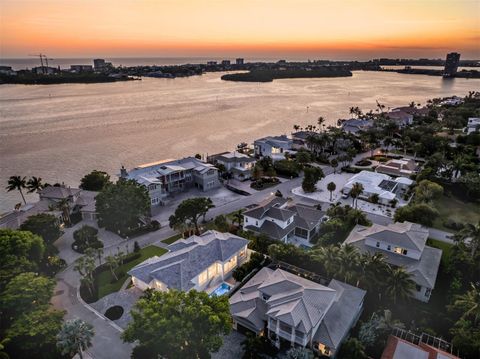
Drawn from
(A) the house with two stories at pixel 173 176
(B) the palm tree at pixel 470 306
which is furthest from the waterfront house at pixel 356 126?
(B) the palm tree at pixel 470 306

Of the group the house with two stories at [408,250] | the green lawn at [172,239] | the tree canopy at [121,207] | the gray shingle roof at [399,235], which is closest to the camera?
the house with two stories at [408,250]

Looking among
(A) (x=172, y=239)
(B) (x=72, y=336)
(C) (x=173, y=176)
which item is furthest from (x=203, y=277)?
(C) (x=173, y=176)

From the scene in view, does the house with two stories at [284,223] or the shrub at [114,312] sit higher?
the house with two stories at [284,223]

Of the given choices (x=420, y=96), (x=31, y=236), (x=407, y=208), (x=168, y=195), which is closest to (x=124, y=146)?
(x=168, y=195)

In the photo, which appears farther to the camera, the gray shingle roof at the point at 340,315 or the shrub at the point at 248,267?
the shrub at the point at 248,267

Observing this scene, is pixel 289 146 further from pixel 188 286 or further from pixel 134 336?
pixel 134 336

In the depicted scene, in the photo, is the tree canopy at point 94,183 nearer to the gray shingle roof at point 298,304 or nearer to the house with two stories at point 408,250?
the gray shingle roof at point 298,304

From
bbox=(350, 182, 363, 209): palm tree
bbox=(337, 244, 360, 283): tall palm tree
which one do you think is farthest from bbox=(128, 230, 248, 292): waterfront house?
bbox=(350, 182, 363, 209): palm tree

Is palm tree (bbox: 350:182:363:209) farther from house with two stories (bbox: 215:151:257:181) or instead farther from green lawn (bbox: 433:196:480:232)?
house with two stories (bbox: 215:151:257:181)
